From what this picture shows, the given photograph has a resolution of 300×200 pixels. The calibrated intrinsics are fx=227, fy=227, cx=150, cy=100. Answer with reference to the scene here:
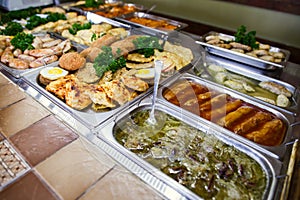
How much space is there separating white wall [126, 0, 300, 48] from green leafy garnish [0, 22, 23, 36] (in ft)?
8.58

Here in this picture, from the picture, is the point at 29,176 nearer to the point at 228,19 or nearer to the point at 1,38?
the point at 1,38

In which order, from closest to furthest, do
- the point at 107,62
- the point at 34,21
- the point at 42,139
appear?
the point at 42,139 < the point at 107,62 < the point at 34,21

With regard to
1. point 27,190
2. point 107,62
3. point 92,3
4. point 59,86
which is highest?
point 92,3

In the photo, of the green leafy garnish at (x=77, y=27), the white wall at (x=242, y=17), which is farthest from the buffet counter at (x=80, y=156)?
the white wall at (x=242, y=17)

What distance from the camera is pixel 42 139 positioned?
1307mm

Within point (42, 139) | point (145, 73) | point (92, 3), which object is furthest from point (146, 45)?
point (92, 3)

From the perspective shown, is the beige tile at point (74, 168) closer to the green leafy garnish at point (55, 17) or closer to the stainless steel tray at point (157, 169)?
the stainless steel tray at point (157, 169)

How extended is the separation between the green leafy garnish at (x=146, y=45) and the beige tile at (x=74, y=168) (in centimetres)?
109

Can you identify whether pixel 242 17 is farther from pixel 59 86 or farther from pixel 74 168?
pixel 74 168

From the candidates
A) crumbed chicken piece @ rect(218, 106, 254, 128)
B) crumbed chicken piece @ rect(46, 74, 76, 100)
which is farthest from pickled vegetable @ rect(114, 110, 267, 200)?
crumbed chicken piece @ rect(46, 74, 76, 100)

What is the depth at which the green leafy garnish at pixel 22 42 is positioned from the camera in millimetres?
2193

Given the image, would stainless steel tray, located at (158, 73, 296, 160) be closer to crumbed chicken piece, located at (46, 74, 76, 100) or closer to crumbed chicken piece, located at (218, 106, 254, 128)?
crumbed chicken piece, located at (218, 106, 254, 128)

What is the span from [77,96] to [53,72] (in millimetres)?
438

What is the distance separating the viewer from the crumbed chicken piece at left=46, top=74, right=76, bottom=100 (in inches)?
64.4
